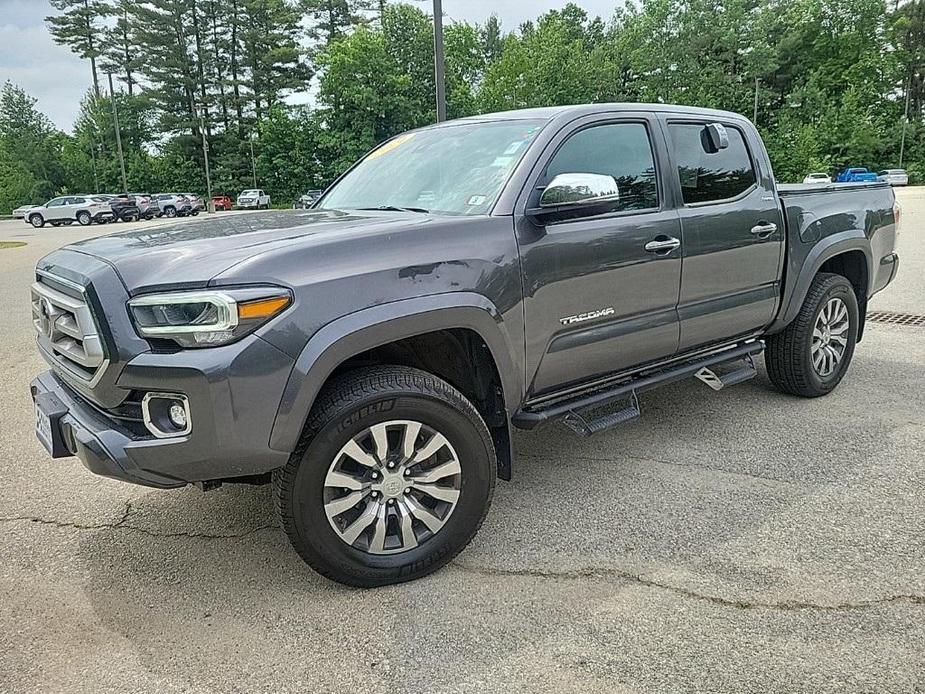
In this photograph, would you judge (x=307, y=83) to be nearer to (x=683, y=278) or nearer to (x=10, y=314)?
(x=10, y=314)

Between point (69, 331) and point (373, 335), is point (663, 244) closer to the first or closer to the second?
point (373, 335)

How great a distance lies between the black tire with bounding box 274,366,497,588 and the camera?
106 inches

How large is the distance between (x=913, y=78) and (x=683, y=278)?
6642cm

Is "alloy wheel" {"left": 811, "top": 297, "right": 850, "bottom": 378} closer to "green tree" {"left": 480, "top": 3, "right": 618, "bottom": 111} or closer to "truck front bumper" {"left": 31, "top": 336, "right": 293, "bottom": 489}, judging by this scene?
"truck front bumper" {"left": 31, "top": 336, "right": 293, "bottom": 489}

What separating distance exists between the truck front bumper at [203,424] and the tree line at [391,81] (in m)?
46.4

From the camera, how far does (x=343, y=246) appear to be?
2748 millimetres

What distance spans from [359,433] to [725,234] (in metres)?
2.53

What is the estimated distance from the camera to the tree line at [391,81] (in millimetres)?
50406

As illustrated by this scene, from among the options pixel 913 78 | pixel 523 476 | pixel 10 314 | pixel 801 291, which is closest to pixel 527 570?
pixel 523 476

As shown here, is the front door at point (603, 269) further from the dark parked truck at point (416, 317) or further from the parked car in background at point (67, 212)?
the parked car in background at point (67, 212)

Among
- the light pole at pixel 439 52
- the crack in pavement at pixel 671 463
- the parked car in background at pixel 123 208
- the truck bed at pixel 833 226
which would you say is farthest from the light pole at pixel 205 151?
the crack in pavement at pixel 671 463

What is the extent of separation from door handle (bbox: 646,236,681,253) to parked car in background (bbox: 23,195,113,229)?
4206 cm

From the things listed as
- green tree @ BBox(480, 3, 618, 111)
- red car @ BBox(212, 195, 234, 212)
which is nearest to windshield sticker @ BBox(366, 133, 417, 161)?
green tree @ BBox(480, 3, 618, 111)

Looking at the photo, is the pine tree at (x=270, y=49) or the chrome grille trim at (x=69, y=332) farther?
the pine tree at (x=270, y=49)
